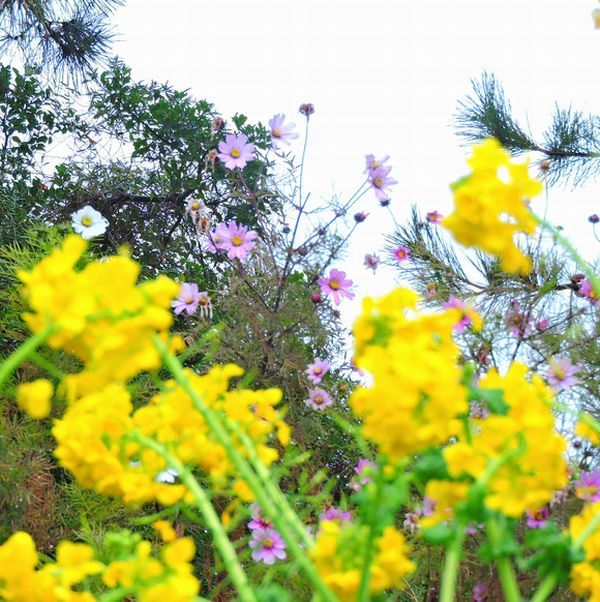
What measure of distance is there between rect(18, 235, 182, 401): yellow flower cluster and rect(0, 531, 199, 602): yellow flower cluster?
0.10 metres

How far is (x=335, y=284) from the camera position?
5.89ft

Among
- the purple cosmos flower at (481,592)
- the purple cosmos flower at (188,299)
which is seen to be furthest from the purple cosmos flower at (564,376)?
the purple cosmos flower at (188,299)

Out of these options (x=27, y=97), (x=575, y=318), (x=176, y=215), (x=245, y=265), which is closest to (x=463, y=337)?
(x=575, y=318)

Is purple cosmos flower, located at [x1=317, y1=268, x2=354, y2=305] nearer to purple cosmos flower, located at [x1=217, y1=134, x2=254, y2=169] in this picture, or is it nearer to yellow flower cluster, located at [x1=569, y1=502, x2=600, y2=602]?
purple cosmos flower, located at [x1=217, y1=134, x2=254, y2=169]

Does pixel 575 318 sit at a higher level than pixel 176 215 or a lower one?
lower

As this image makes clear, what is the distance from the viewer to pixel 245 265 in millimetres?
1948

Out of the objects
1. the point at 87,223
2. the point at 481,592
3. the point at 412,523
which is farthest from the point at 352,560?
the point at 87,223

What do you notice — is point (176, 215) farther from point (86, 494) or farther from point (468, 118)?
point (86, 494)

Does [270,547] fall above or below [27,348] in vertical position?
above

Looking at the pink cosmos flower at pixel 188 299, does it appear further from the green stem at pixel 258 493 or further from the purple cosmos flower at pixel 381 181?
the green stem at pixel 258 493

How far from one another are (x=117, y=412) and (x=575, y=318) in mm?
1356

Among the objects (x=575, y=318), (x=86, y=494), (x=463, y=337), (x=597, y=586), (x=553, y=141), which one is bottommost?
(x=597, y=586)

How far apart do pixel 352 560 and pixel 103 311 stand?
0.64ft

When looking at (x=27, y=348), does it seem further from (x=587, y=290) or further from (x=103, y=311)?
(x=587, y=290)
